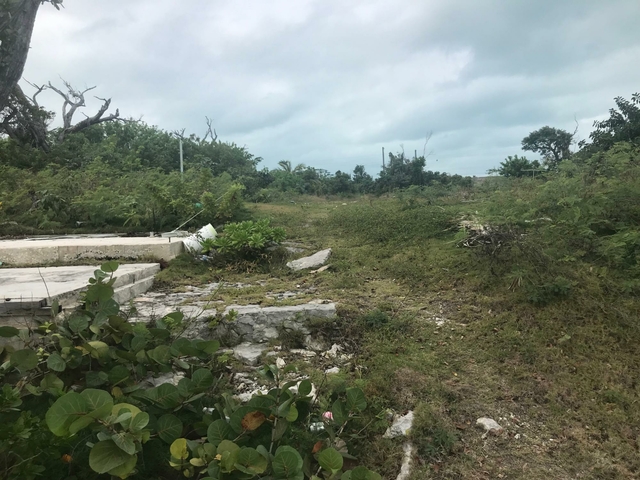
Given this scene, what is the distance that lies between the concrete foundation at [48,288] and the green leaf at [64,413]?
1.29 m

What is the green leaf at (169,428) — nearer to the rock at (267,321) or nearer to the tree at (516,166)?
the rock at (267,321)

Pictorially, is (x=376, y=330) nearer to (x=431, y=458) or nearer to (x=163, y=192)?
(x=431, y=458)

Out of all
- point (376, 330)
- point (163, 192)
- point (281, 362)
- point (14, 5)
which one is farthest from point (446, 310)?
point (14, 5)

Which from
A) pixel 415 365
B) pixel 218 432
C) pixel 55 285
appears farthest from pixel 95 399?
pixel 55 285

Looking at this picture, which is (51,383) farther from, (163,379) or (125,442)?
(125,442)

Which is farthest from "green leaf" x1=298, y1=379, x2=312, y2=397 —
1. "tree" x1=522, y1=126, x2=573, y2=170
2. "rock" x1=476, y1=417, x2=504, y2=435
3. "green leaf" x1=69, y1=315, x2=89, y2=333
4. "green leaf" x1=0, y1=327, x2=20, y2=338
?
"tree" x1=522, y1=126, x2=573, y2=170

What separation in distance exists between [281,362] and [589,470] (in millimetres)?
1581

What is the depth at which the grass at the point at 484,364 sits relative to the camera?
6.73 feet

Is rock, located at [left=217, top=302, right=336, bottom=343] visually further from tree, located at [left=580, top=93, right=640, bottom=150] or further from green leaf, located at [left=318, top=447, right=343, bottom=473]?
tree, located at [left=580, top=93, right=640, bottom=150]

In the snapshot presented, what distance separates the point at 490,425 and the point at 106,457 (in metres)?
1.67

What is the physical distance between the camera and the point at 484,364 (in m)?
2.73

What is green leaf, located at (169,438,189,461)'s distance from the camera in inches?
65.8

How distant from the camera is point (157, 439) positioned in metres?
1.90

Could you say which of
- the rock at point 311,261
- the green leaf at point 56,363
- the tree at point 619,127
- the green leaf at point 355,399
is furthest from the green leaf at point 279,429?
the tree at point 619,127
